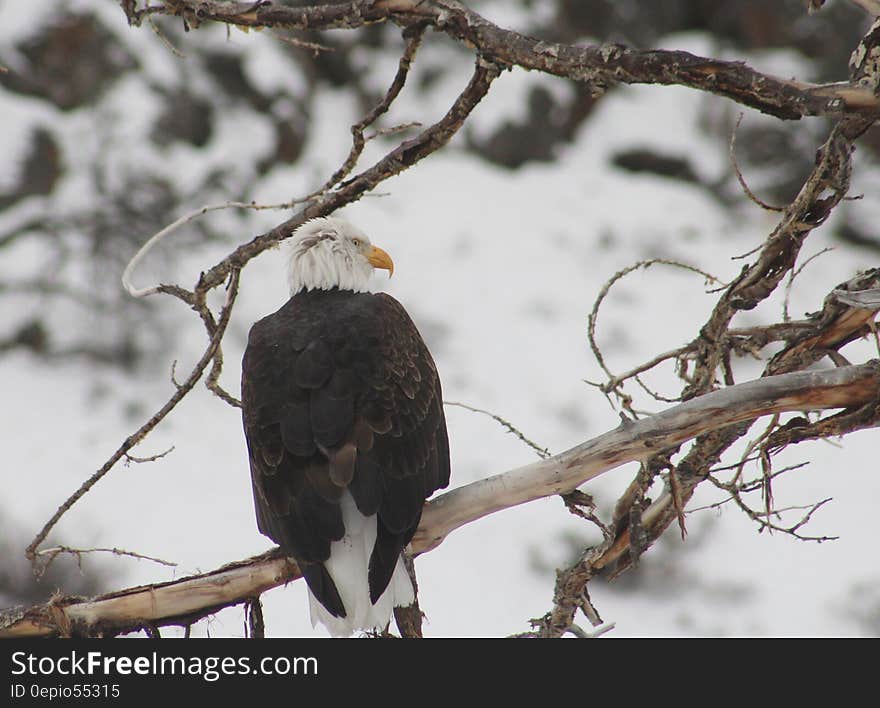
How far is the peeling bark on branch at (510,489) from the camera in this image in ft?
9.13

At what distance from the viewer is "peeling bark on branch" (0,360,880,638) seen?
2783 mm

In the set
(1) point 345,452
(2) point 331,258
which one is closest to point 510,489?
(1) point 345,452

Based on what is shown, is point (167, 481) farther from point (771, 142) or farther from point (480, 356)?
point (771, 142)

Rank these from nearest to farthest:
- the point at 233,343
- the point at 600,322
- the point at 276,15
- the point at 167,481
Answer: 1. the point at 276,15
2. the point at 167,481
3. the point at 233,343
4. the point at 600,322

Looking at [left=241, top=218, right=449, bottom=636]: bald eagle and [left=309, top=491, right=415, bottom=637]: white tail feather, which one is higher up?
[left=241, top=218, right=449, bottom=636]: bald eagle

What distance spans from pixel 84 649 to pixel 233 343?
301 inches

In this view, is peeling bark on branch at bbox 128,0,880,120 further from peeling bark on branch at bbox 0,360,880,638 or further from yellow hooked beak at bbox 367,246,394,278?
yellow hooked beak at bbox 367,246,394,278

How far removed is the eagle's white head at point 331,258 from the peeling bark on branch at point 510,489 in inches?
49.1

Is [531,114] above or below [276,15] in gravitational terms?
above

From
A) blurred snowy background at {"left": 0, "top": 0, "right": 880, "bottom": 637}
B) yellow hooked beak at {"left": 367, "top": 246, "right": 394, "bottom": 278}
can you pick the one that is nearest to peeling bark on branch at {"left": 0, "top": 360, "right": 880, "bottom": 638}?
yellow hooked beak at {"left": 367, "top": 246, "right": 394, "bottom": 278}

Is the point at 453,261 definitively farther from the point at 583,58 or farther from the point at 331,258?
the point at 583,58

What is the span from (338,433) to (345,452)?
6 cm

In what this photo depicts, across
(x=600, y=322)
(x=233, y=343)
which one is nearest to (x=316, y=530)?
(x=233, y=343)

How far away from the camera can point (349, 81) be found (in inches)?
538
